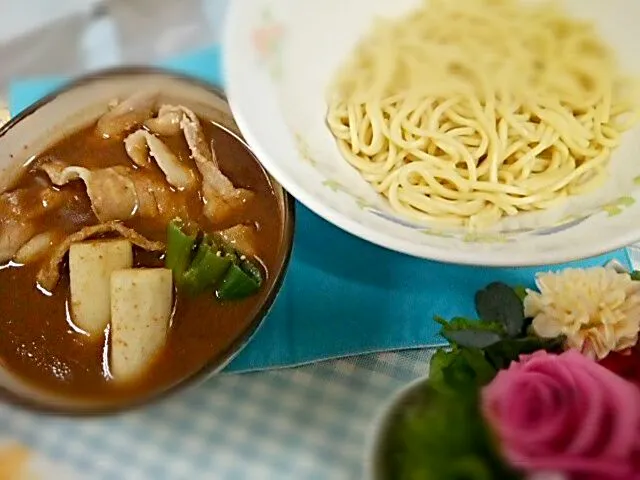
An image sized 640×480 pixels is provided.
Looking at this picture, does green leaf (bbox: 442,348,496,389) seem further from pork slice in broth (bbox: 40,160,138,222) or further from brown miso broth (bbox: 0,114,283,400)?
pork slice in broth (bbox: 40,160,138,222)

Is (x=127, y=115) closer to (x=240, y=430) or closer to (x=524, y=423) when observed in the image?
(x=240, y=430)

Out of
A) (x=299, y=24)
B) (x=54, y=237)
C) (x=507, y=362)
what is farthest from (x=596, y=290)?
(x=54, y=237)

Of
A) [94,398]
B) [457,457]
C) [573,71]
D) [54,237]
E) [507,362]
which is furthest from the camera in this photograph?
[573,71]

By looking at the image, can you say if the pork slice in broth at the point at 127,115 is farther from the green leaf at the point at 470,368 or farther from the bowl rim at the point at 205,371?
the green leaf at the point at 470,368

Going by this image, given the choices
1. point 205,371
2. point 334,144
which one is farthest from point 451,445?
point 334,144

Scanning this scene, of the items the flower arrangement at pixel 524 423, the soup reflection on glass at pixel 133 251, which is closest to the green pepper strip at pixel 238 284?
the soup reflection on glass at pixel 133 251

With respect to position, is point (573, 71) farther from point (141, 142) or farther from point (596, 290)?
point (141, 142)
